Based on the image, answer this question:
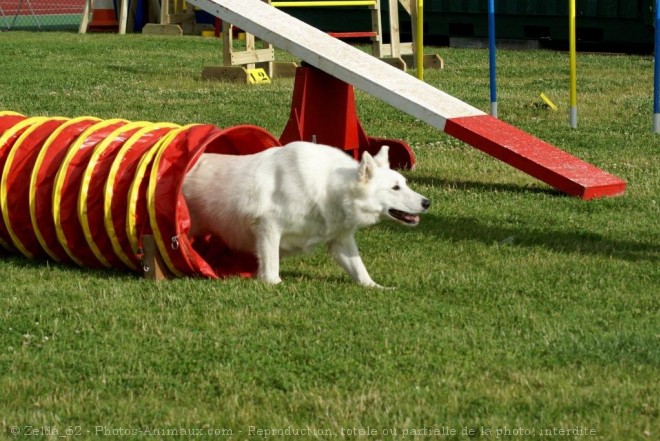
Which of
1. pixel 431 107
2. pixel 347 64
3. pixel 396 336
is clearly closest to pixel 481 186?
pixel 431 107

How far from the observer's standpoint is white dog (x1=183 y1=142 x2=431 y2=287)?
23.4 feet

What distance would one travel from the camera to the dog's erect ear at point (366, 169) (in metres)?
7.02

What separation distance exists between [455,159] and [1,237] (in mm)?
5011

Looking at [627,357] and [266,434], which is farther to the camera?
[627,357]

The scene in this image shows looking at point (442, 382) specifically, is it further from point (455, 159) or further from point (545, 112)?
point (545, 112)

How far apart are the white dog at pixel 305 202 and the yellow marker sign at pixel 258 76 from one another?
10.0 m

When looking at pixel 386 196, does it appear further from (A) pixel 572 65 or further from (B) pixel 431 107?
(A) pixel 572 65

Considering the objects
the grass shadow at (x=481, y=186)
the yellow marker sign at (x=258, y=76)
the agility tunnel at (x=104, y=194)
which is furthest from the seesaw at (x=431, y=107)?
the yellow marker sign at (x=258, y=76)

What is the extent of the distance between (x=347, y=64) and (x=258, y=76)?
25.2ft

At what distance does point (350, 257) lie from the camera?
7.38 metres

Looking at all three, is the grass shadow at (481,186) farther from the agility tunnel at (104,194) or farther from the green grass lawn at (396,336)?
the agility tunnel at (104,194)

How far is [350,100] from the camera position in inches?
430

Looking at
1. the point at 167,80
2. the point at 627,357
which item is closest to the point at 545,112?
the point at 167,80

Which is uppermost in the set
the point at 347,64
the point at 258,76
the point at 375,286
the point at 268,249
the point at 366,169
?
the point at 347,64
